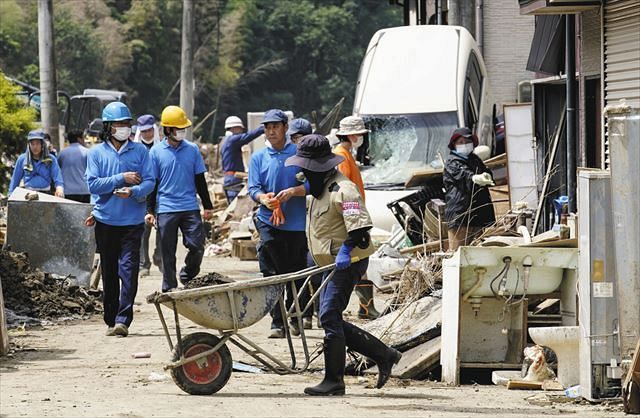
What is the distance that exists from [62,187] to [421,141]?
17.3ft

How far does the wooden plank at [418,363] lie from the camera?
10375 millimetres

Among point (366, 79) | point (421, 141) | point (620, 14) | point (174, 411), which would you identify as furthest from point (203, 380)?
point (366, 79)

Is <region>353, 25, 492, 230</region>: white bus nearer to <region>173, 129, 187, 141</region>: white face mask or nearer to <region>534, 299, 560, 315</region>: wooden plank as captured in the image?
<region>173, 129, 187, 141</region>: white face mask

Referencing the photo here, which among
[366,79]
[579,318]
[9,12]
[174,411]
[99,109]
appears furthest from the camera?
[9,12]

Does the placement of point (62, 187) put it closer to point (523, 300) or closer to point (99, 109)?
point (523, 300)

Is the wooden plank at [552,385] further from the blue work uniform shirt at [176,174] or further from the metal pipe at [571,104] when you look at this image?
the metal pipe at [571,104]

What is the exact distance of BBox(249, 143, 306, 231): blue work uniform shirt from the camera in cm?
1228

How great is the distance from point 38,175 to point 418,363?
863 cm

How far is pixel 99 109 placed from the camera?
40500mm

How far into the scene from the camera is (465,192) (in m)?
14.4

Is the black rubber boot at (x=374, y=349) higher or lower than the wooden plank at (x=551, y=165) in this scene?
lower

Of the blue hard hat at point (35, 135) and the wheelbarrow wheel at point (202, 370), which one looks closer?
the wheelbarrow wheel at point (202, 370)

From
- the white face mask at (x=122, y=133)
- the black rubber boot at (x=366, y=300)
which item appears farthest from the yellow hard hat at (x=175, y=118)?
the black rubber boot at (x=366, y=300)

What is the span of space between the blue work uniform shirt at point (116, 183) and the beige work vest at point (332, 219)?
3.22m
